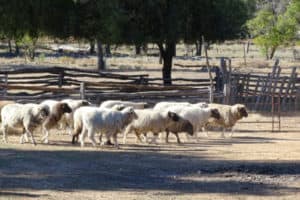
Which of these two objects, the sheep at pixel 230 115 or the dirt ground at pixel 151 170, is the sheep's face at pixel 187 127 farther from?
the sheep at pixel 230 115

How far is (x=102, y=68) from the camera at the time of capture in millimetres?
62938

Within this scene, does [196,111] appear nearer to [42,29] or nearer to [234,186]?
[234,186]

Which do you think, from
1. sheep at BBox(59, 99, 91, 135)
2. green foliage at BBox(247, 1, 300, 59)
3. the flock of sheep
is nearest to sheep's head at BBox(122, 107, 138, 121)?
the flock of sheep

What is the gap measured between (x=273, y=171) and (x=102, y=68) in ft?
155

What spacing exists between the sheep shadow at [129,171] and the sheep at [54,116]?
7.44 feet

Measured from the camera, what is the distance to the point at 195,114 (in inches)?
917

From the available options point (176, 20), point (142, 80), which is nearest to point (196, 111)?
point (176, 20)

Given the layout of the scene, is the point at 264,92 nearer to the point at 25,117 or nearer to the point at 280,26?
the point at 25,117

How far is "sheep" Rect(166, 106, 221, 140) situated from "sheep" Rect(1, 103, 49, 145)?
423 cm

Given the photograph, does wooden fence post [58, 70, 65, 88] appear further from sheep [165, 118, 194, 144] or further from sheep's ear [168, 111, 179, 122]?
sheep's ear [168, 111, 179, 122]

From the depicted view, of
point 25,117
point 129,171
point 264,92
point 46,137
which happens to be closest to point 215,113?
point 46,137

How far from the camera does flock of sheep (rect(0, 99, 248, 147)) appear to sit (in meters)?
20.0

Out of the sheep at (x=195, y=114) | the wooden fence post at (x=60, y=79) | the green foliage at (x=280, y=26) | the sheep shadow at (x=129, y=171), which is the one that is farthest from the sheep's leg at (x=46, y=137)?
the green foliage at (x=280, y=26)

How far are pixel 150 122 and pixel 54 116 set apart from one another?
2.56m
